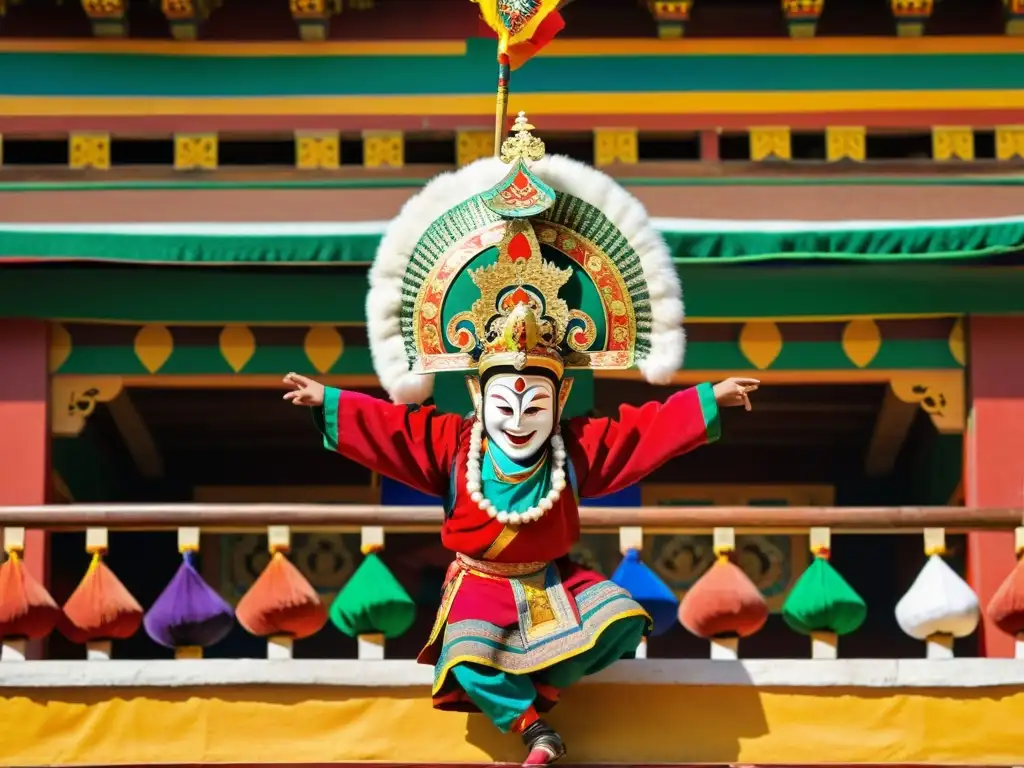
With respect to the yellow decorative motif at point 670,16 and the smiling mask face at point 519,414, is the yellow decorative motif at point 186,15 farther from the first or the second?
the smiling mask face at point 519,414

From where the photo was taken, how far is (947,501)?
1141cm

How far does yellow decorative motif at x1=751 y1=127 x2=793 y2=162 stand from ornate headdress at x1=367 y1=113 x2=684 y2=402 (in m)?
2.49

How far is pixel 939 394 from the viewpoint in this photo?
1074 cm

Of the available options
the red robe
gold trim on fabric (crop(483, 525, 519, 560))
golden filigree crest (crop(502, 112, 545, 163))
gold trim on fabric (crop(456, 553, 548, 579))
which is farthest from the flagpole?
gold trim on fabric (crop(456, 553, 548, 579))

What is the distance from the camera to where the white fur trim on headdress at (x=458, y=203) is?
Result: 28.5ft

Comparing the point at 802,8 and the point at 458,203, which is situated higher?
the point at 802,8

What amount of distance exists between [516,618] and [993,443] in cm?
291

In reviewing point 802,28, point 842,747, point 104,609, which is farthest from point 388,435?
point 802,28

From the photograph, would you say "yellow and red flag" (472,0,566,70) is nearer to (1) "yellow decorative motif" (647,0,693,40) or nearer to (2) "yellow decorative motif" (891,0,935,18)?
(1) "yellow decorative motif" (647,0,693,40)

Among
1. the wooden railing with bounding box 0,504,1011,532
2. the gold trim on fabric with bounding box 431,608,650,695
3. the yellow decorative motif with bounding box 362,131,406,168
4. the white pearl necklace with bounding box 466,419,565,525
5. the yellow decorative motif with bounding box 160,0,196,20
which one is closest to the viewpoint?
the gold trim on fabric with bounding box 431,608,650,695

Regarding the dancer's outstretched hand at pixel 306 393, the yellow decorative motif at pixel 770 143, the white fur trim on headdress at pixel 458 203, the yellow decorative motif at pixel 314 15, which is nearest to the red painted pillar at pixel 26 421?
the yellow decorative motif at pixel 314 15

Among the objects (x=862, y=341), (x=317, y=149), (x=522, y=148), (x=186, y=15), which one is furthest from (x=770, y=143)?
(x=522, y=148)

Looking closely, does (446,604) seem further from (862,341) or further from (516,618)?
(862,341)

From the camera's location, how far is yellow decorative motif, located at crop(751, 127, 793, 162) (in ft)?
36.5
